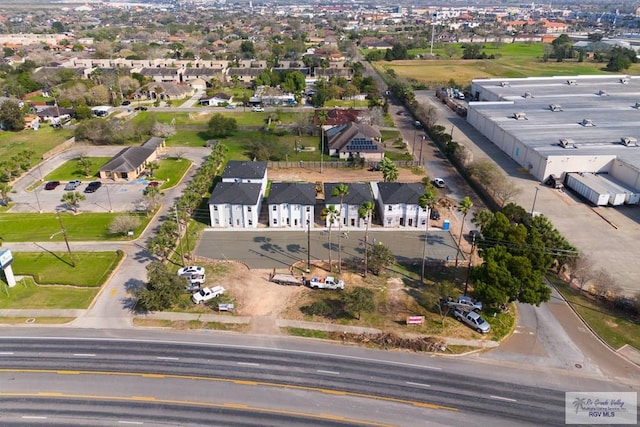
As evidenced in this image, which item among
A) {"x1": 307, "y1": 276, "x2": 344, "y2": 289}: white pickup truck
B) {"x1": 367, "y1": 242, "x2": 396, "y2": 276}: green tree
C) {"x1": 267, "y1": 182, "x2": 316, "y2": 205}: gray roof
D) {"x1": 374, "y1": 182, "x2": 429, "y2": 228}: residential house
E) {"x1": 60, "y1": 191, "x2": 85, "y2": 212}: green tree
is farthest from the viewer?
{"x1": 60, "y1": 191, "x2": 85, "y2": 212}: green tree

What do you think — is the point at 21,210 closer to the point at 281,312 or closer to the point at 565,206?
the point at 281,312

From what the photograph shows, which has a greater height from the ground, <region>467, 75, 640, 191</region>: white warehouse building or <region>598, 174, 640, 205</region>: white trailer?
<region>467, 75, 640, 191</region>: white warehouse building

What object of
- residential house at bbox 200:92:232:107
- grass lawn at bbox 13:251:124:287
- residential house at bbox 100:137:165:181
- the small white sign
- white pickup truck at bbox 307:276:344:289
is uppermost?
residential house at bbox 200:92:232:107

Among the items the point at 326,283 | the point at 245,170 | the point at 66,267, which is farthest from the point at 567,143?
the point at 66,267

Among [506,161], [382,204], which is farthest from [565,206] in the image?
[382,204]

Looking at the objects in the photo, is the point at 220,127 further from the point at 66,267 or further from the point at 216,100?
the point at 66,267

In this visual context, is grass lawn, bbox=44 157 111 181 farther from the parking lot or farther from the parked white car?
the parked white car

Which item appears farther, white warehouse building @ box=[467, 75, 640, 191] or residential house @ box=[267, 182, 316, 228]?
white warehouse building @ box=[467, 75, 640, 191]

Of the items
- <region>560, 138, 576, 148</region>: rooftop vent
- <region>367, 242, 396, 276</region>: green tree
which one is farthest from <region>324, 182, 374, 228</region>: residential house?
<region>560, 138, 576, 148</region>: rooftop vent
